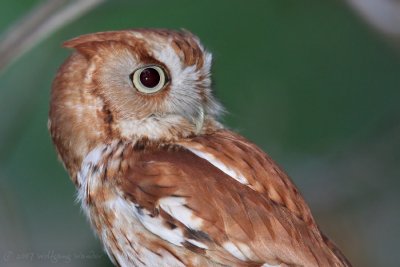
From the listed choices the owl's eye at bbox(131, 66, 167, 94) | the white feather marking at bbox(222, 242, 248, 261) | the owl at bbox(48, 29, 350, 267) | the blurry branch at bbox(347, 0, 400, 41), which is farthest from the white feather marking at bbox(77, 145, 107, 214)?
the blurry branch at bbox(347, 0, 400, 41)

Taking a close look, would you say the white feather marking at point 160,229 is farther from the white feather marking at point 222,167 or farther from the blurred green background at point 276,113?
the blurred green background at point 276,113

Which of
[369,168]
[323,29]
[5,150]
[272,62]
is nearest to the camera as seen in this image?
[5,150]

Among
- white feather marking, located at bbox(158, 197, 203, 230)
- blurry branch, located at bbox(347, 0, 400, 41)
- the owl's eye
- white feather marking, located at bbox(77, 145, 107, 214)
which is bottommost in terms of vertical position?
white feather marking, located at bbox(77, 145, 107, 214)

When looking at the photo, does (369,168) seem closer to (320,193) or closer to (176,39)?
(320,193)

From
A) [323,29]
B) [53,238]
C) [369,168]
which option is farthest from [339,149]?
[53,238]

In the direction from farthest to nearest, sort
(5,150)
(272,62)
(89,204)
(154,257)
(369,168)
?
(272,62), (369,168), (5,150), (89,204), (154,257)

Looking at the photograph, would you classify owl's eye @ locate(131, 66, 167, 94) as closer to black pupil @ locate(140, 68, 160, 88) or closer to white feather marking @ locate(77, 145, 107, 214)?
black pupil @ locate(140, 68, 160, 88)

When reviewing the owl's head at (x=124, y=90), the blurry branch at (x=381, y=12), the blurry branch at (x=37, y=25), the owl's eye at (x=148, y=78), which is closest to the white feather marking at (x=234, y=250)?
the owl's head at (x=124, y=90)
